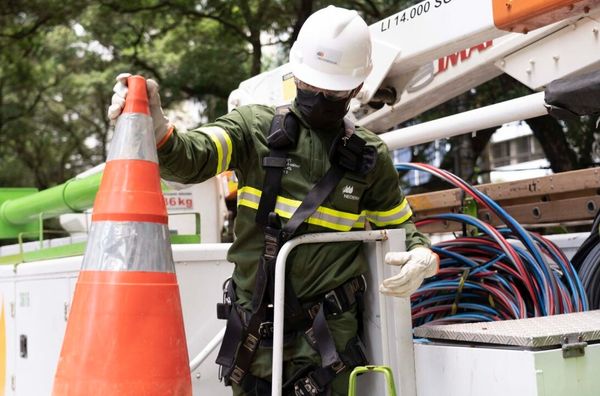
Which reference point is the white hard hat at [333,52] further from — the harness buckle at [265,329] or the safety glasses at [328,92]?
the harness buckle at [265,329]

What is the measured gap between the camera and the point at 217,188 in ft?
16.2

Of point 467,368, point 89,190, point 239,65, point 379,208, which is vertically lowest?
point 467,368

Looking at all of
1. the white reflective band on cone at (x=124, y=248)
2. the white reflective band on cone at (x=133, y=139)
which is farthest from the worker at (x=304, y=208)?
the white reflective band on cone at (x=124, y=248)

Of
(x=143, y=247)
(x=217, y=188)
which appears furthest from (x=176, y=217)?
(x=143, y=247)

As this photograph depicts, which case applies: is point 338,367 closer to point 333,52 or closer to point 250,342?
point 250,342

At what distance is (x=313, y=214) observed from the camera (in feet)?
9.16

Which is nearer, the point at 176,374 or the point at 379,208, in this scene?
the point at 176,374

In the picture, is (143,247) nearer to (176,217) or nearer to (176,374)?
(176,374)

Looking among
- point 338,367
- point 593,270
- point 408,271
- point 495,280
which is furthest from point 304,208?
point 593,270

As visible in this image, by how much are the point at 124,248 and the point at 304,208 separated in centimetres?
73

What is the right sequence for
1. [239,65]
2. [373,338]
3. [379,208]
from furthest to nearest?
[239,65] → [379,208] → [373,338]

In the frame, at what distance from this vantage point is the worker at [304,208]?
276 cm

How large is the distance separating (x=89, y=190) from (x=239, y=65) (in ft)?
32.1

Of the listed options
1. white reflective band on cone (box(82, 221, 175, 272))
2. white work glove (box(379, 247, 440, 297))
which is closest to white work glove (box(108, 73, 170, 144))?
white reflective band on cone (box(82, 221, 175, 272))
